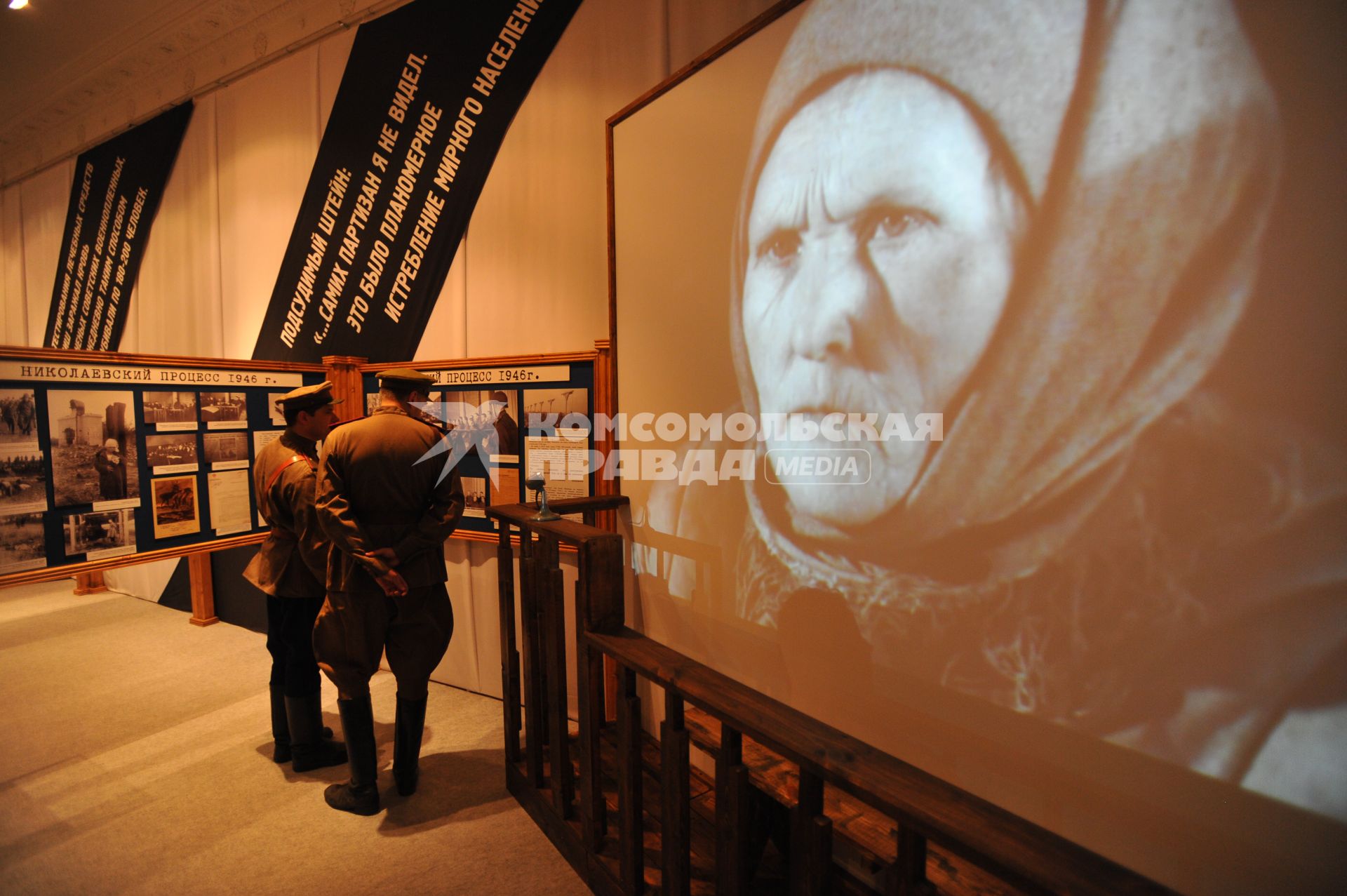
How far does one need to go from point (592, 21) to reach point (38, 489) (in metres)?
3.03

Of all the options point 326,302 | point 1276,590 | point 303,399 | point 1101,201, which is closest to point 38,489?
point 303,399

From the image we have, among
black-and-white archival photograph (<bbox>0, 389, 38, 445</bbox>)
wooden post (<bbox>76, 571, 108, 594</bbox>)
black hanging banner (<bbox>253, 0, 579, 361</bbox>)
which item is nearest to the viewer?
black-and-white archival photograph (<bbox>0, 389, 38, 445</bbox>)

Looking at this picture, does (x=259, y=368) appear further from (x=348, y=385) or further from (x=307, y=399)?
(x=307, y=399)

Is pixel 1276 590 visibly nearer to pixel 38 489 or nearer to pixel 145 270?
pixel 38 489

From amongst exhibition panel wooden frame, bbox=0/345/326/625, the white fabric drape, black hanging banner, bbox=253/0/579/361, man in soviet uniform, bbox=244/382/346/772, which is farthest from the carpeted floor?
black hanging banner, bbox=253/0/579/361

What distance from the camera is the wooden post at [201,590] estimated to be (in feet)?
14.4

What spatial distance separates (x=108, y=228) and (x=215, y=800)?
218 inches

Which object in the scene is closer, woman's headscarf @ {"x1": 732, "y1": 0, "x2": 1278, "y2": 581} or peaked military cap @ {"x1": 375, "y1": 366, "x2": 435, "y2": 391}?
woman's headscarf @ {"x1": 732, "y1": 0, "x2": 1278, "y2": 581}

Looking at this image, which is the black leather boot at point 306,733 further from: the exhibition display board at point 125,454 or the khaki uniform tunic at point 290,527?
the exhibition display board at point 125,454

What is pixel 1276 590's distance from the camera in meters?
1.00

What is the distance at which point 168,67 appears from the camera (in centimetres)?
482

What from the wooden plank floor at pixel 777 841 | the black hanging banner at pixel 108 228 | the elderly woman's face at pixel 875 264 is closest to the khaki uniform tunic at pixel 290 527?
the wooden plank floor at pixel 777 841

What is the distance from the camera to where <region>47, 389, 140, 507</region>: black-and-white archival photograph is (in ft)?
8.27

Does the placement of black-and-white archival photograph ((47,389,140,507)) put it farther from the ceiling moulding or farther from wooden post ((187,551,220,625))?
the ceiling moulding
